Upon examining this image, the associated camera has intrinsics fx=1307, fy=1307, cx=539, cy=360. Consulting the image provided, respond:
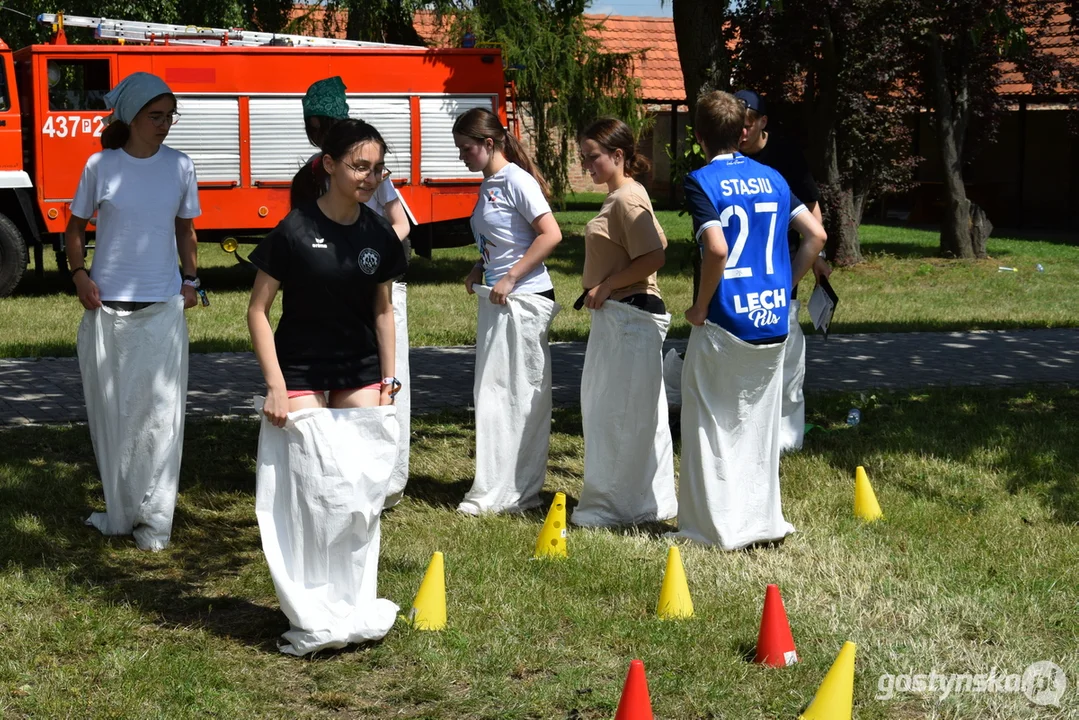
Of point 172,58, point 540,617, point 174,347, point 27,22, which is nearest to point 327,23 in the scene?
point 27,22

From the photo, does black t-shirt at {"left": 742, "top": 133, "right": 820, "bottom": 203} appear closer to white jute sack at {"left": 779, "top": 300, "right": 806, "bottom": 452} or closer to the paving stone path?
white jute sack at {"left": 779, "top": 300, "right": 806, "bottom": 452}

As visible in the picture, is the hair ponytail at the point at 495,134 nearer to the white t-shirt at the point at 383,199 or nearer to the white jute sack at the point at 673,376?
the white t-shirt at the point at 383,199

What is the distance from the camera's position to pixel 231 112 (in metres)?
15.7

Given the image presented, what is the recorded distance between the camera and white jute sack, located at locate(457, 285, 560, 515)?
6.22 meters

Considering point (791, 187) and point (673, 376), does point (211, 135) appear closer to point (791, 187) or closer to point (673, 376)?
point (673, 376)

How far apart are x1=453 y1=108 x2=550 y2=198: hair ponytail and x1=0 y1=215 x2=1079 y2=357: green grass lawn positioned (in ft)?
18.3

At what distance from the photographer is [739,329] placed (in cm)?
543

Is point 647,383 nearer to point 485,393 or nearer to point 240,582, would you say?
point 485,393

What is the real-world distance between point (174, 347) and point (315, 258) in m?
1.55

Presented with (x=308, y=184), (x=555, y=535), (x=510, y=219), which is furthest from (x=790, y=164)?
(x=308, y=184)

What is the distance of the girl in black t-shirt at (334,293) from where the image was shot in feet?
14.3

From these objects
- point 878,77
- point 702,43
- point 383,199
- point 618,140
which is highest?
point 878,77

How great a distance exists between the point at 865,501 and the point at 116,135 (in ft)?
12.5

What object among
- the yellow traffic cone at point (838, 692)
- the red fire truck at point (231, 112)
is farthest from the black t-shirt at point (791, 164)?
the red fire truck at point (231, 112)
